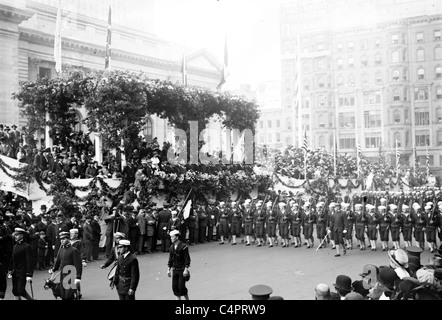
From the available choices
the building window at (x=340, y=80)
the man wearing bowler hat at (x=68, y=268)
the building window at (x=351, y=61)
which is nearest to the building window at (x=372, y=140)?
the building window at (x=340, y=80)

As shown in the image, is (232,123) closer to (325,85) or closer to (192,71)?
(192,71)

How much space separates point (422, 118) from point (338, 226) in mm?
39385

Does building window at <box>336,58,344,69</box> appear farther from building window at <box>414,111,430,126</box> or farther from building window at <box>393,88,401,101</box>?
building window at <box>414,111,430,126</box>

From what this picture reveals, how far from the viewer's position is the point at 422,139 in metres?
52.2

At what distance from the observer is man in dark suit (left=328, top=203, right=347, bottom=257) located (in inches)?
695

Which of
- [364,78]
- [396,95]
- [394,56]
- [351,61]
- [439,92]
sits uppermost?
[351,61]

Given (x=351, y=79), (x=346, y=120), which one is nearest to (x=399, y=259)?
(x=351, y=79)

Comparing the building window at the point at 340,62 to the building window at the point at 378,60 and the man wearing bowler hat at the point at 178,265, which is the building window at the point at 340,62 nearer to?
the building window at the point at 378,60

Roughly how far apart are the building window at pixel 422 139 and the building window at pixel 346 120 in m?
9.95

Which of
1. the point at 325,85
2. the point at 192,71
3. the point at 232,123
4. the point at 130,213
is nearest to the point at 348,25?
the point at 325,85

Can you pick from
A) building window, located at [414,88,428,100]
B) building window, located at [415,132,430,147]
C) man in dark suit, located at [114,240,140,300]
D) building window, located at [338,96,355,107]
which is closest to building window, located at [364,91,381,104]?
building window, located at [338,96,355,107]

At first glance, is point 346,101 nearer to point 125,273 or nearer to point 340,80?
point 340,80

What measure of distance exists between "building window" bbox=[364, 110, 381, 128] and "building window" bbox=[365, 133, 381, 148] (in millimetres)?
1088
